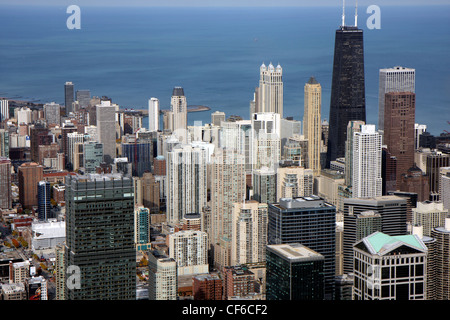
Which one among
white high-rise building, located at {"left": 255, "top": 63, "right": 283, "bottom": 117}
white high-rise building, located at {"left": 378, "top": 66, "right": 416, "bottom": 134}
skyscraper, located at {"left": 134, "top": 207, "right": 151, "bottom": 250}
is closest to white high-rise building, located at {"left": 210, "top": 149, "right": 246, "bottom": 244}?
skyscraper, located at {"left": 134, "top": 207, "right": 151, "bottom": 250}

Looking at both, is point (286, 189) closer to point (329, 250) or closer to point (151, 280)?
point (329, 250)

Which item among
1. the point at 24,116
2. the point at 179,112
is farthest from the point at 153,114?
the point at 24,116

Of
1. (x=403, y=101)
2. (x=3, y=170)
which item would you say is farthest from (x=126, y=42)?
(x=403, y=101)

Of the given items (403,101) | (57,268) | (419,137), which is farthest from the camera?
(403,101)

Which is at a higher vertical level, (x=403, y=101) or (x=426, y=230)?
(x=403, y=101)

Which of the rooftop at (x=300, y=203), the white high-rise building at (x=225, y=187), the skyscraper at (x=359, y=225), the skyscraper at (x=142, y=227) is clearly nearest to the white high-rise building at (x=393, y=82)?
the white high-rise building at (x=225, y=187)

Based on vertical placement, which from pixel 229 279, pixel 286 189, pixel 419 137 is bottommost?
pixel 229 279

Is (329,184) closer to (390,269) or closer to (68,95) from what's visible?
(68,95)

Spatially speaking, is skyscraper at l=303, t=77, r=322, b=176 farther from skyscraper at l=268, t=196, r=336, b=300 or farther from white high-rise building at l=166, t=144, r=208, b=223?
skyscraper at l=268, t=196, r=336, b=300
